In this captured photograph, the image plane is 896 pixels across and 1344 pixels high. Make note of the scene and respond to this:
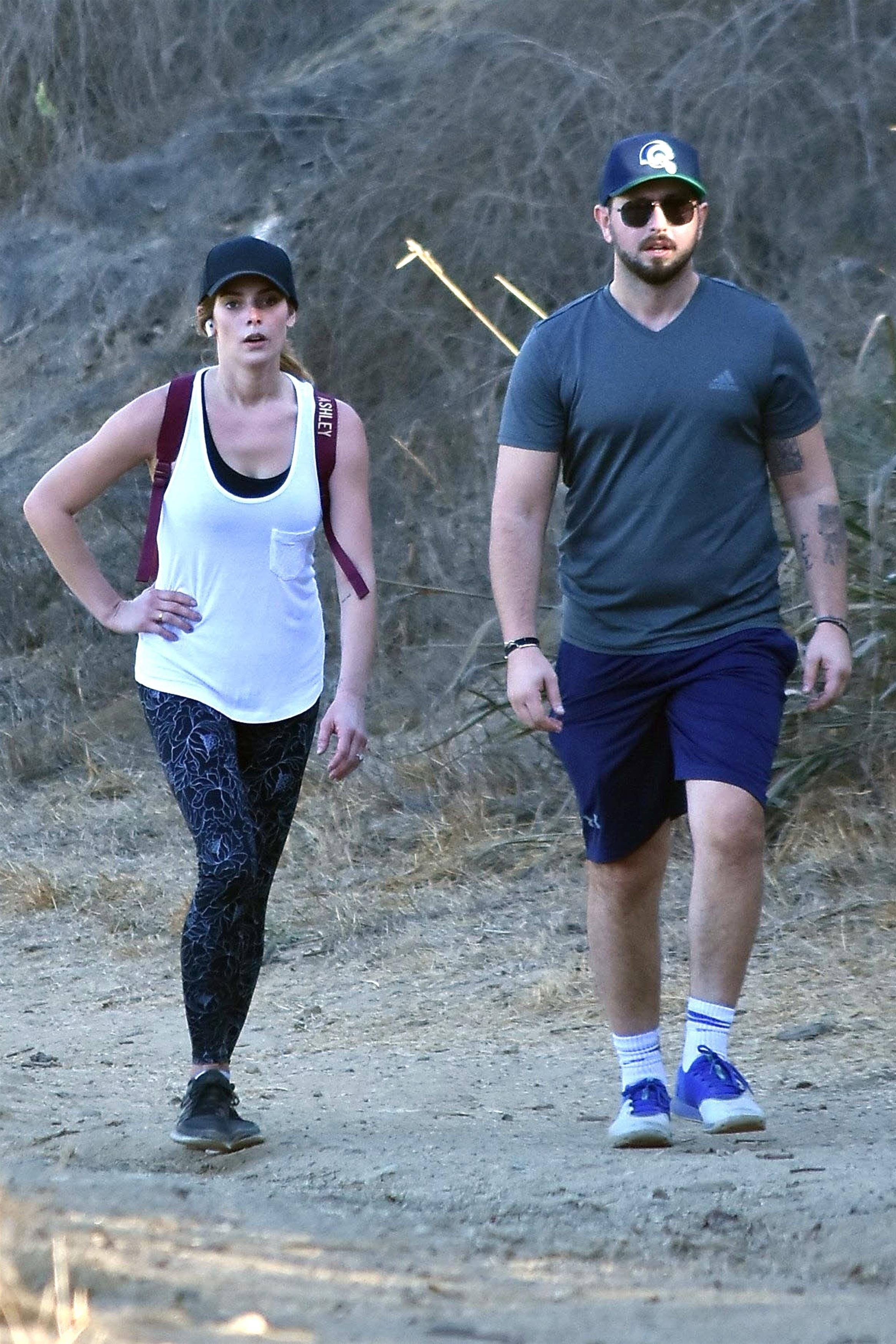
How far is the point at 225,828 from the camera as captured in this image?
4305 millimetres

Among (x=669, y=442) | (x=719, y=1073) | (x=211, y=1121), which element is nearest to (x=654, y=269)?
(x=669, y=442)

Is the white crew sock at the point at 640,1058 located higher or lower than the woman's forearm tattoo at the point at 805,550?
lower

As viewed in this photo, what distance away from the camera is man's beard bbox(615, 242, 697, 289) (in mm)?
4207

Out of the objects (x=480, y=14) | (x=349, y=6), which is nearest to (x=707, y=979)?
(x=480, y=14)

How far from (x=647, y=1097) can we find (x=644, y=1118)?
6 cm

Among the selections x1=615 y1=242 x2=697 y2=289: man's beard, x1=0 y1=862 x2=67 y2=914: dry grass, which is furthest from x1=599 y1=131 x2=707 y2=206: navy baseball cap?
x1=0 y1=862 x2=67 y2=914: dry grass

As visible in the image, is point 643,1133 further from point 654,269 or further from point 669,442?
point 654,269

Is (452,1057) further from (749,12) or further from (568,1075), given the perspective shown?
(749,12)

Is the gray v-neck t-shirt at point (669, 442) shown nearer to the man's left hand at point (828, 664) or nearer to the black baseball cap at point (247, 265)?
the man's left hand at point (828, 664)

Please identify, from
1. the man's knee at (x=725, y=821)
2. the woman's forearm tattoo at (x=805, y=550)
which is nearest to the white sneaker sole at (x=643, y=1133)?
the man's knee at (x=725, y=821)

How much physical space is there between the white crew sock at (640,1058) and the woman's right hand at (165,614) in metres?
1.31

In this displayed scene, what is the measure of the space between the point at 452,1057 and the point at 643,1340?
2860 millimetres

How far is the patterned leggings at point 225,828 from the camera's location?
4.31 metres

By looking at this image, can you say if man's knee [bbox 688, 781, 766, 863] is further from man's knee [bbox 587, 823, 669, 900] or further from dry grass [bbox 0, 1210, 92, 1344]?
dry grass [bbox 0, 1210, 92, 1344]
